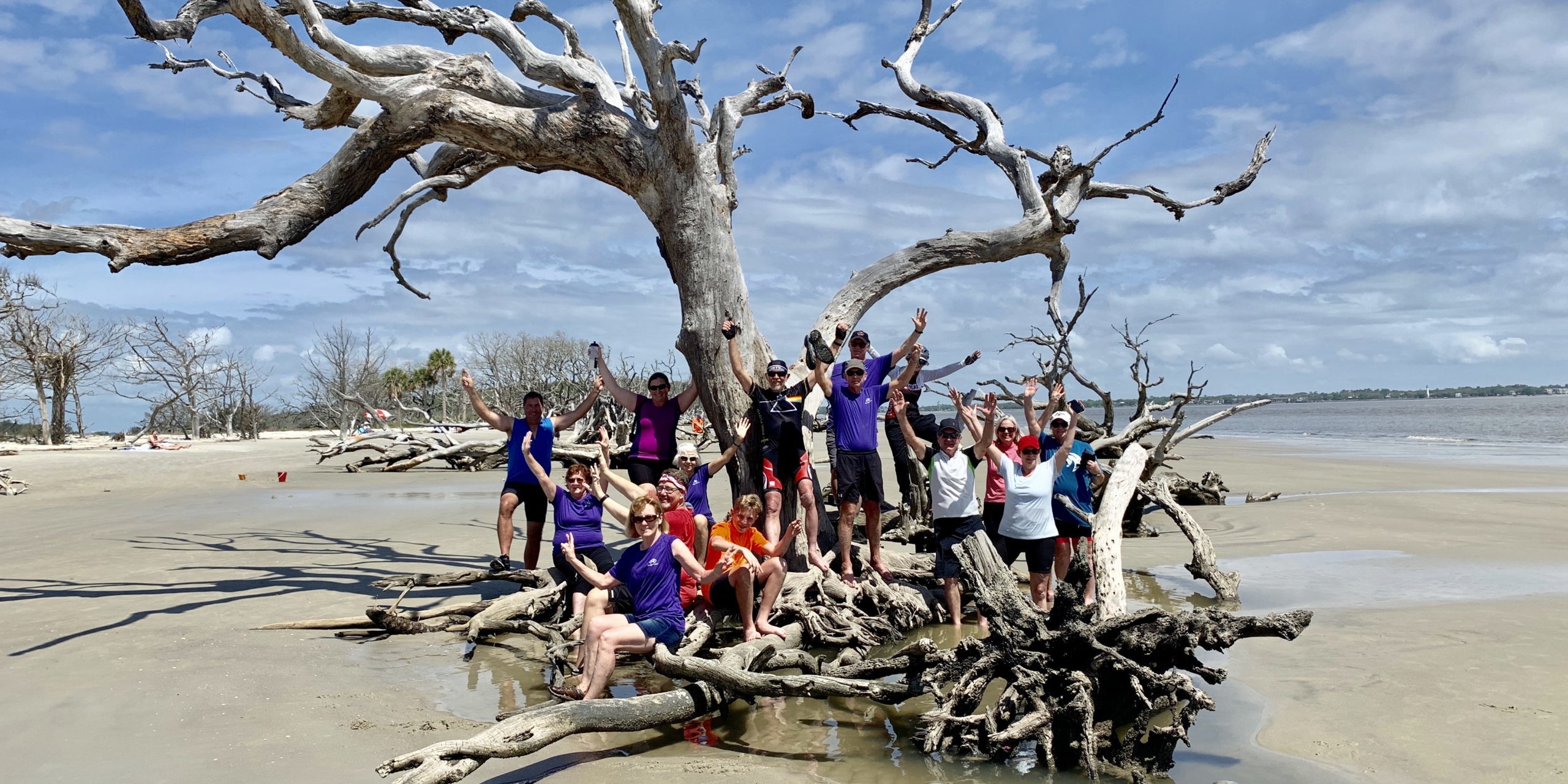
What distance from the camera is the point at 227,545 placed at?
11070 millimetres

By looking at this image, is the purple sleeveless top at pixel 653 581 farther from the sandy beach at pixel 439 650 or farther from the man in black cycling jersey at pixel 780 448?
the man in black cycling jersey at pixel 780 448

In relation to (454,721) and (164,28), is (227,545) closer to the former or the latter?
(164,28)

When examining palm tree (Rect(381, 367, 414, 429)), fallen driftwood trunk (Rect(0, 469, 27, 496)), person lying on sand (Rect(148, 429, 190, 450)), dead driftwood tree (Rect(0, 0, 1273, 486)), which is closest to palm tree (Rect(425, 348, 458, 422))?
palm tree (Rect(381, 367, 414, 429))

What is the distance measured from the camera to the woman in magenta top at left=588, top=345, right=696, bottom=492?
7953 mm

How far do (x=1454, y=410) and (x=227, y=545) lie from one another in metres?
83.0

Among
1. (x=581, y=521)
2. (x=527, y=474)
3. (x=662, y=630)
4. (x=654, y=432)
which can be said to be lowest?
(x=662, y=630)

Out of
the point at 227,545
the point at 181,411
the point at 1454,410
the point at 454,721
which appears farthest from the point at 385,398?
the point at 1454,410

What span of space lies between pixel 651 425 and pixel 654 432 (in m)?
0.07

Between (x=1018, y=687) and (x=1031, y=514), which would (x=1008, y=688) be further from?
(x=1031, y=514)

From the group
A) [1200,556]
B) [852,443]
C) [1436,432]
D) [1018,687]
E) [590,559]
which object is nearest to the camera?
[1018,687]

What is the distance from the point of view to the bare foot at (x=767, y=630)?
638 cm


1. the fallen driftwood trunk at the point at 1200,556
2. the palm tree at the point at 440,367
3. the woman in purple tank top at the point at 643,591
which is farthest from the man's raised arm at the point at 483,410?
the palm tree at the point at 440,367

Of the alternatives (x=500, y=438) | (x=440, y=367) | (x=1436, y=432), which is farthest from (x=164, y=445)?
(x=1436, y=432)

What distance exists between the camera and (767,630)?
646 centimetres
